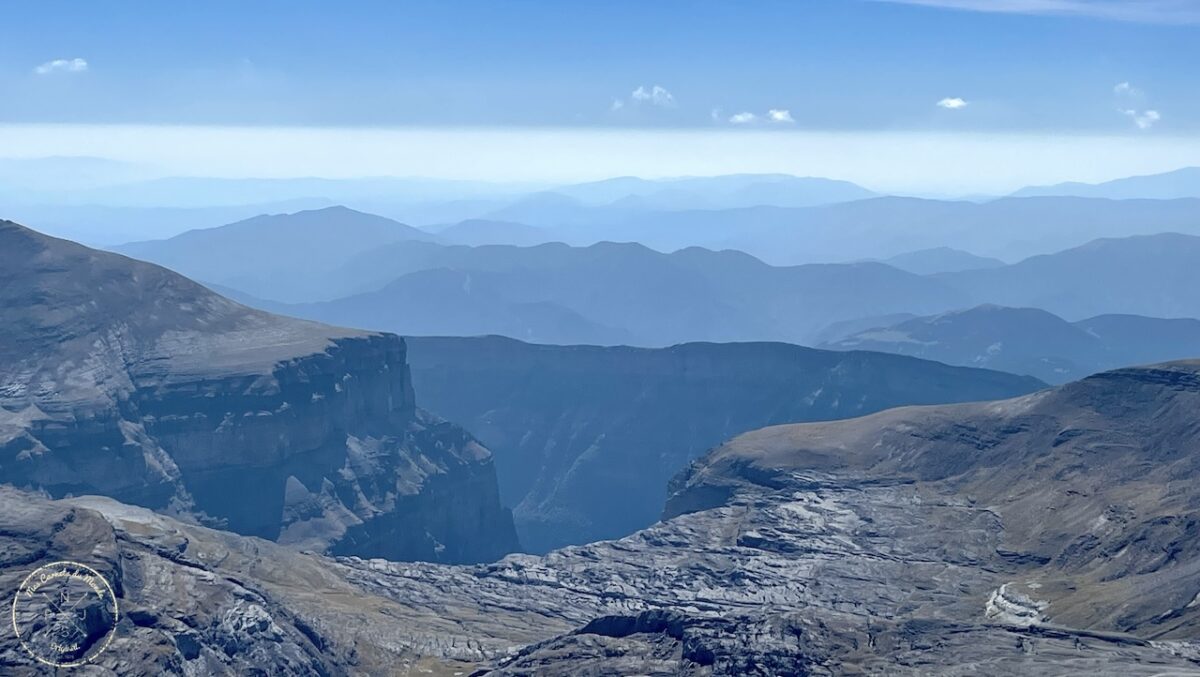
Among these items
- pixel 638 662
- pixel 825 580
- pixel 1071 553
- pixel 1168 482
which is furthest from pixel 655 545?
pixel 638 662

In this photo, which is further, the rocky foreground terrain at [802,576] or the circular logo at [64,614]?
the rocky foreground terrain at [802,576]

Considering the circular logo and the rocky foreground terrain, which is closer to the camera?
the circular logo

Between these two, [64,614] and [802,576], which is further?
[802,576]

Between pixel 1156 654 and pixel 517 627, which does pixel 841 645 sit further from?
pixel 517 627

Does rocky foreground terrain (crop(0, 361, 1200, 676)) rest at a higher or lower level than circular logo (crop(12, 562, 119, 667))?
lower

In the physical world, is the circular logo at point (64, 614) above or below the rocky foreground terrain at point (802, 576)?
above
